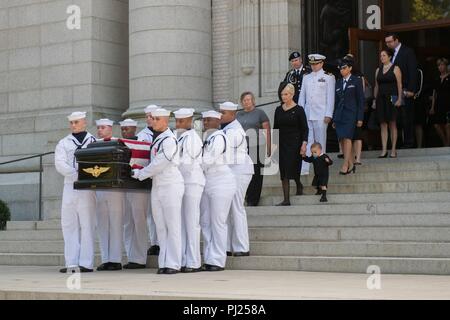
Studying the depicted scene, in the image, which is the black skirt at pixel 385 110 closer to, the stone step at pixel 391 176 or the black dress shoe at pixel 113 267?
the stone step at pixel 391 176

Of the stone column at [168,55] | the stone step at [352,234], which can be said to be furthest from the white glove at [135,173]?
the stone column at [168,55]

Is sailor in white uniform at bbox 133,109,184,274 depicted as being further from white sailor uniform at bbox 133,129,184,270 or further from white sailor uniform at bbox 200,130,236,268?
white sailor uniform at bbox 200,130,236,268

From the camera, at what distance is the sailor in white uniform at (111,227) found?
1524 centimetres

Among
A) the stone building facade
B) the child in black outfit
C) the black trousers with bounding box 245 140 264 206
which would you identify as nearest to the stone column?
the stone building facade

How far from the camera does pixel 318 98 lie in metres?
17.6

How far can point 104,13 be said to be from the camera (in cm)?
2220

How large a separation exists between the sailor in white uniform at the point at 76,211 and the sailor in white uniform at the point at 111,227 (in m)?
0.18

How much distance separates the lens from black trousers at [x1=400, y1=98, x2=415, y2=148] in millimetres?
18047

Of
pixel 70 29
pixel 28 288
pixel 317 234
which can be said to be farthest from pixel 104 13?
pixel 28 288

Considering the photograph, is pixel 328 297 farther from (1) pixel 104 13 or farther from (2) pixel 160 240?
(1) pixel 104 13

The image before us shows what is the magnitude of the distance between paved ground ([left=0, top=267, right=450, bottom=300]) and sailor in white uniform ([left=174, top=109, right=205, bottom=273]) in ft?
1.66

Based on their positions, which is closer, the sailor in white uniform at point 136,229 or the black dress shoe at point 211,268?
the black dress shoe at point 211,268

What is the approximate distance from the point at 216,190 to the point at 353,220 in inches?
81.8

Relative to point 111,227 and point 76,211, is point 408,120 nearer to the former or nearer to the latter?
point 111,227
